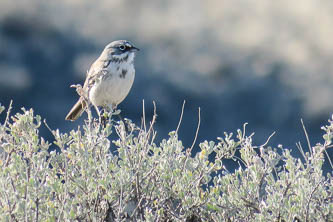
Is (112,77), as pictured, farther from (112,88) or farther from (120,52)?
(120,52)

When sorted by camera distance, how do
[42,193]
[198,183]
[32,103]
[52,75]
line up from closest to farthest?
[42,193], [198,183], [32,103], [52,75]

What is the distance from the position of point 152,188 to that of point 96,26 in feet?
33.6

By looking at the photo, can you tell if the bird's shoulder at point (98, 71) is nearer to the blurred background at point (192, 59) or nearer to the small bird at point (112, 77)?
the small bird at point (112, 77)

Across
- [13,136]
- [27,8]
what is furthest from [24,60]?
[13,136]

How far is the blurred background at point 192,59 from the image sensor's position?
11.9 meters

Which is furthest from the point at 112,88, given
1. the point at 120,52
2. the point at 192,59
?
the point at 192,59

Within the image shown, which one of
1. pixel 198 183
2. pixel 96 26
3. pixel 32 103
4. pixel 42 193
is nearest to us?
pixel 42 193

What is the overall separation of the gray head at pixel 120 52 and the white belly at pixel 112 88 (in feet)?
0.38

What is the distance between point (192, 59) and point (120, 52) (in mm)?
7450

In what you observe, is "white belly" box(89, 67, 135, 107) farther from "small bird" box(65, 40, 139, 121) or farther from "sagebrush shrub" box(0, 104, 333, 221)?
"sagebrush shrub" box(0, 104, 333, 221)

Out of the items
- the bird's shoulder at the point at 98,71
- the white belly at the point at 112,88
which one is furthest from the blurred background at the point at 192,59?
the white belly at the point at 112,88

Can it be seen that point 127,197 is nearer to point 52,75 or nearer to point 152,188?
point 152,188

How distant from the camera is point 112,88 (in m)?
6.22

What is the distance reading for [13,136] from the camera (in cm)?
400
